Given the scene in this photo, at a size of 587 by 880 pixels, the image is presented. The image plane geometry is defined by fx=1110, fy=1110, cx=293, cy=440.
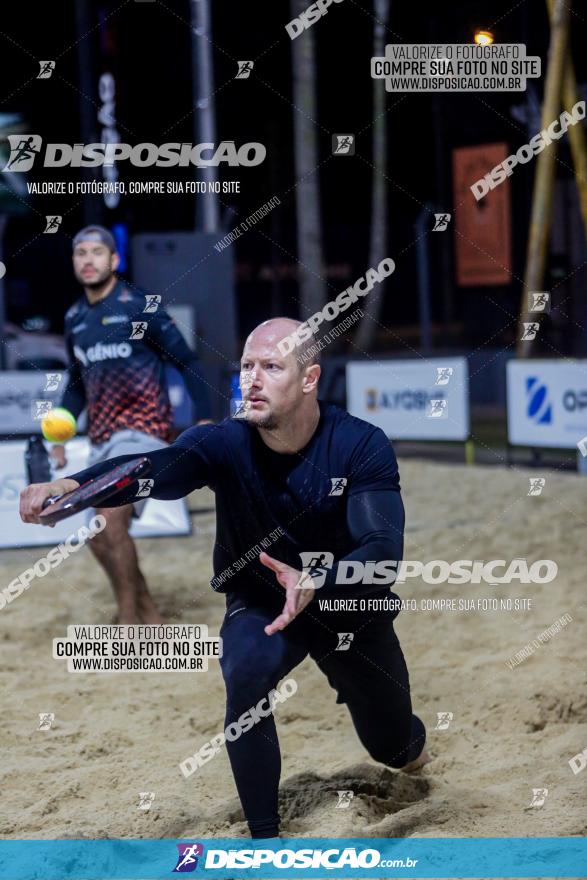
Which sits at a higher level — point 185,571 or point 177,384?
point 177,384

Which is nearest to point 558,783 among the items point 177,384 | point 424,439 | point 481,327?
point 177,384

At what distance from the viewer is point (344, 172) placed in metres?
30.0

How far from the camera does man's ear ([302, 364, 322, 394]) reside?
314 centimetres

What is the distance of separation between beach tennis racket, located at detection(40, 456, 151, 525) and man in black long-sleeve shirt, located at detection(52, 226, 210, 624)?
86.8 inches

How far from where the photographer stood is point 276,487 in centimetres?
319

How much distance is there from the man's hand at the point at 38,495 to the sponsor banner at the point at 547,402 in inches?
276

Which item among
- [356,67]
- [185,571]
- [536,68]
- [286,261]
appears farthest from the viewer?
[286,261]

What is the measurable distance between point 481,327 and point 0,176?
14881 millimetres

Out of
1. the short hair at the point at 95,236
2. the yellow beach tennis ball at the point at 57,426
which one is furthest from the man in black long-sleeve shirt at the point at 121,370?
the yellow beach tennis ball at the point at 57,426

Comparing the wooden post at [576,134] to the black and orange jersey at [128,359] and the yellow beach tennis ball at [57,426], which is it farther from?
the yellow beach tennis ball at [57,426]

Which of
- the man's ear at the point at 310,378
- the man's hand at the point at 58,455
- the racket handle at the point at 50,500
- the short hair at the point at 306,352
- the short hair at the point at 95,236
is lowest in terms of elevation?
the man's hand at the point at 58,455

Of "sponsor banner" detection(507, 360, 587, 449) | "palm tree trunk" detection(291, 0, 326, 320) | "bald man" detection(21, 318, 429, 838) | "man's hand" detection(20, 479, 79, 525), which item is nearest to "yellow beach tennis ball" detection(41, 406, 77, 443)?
"bald man" detection(21, 318, 429, 838)

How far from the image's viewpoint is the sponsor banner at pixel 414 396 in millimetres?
10680

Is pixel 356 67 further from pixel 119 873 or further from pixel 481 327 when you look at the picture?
pixel 119 873
